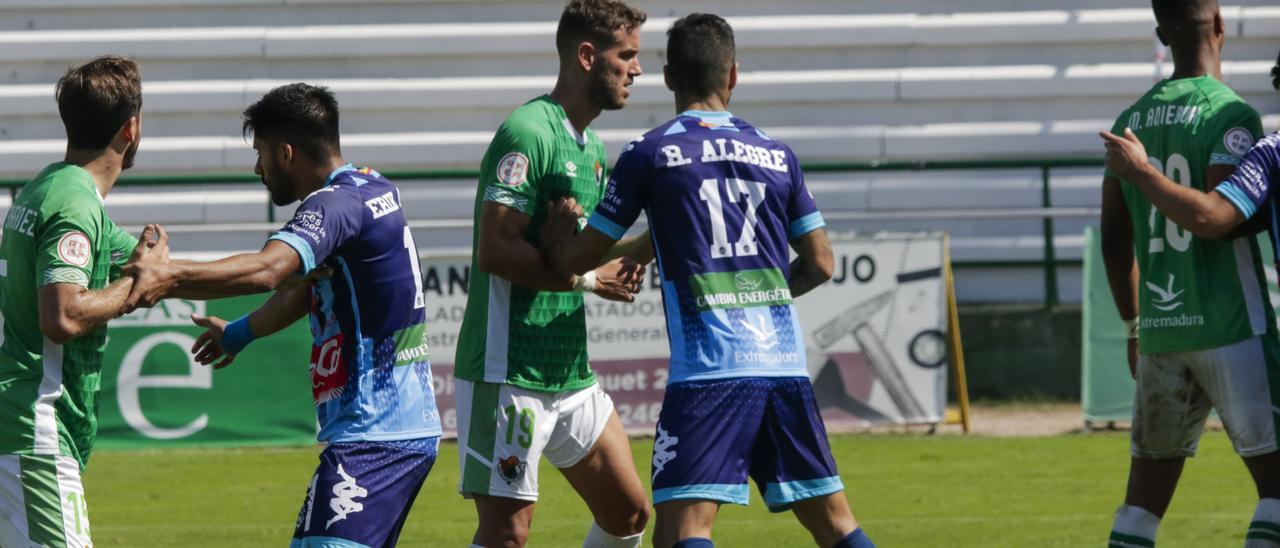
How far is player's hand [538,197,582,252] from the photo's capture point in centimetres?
549

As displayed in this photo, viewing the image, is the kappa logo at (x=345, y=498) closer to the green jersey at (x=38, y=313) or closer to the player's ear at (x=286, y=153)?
the green jersey at (x=38, y=313)

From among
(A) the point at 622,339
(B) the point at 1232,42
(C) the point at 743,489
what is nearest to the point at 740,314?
(C) the point at 743,489

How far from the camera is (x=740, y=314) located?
5.12 metres

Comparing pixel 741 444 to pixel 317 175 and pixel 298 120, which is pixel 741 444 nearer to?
pixel 317 175

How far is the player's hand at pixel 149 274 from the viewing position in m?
4.59

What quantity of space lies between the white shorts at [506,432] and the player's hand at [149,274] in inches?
54.7

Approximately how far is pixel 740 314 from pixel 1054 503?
4.99 metres

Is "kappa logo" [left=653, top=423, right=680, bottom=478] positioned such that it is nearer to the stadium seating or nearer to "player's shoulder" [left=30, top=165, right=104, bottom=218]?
"player's shoulder" [left=30, top=165, right=104, bottom=218]

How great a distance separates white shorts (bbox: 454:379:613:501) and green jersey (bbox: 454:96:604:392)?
0.05 m

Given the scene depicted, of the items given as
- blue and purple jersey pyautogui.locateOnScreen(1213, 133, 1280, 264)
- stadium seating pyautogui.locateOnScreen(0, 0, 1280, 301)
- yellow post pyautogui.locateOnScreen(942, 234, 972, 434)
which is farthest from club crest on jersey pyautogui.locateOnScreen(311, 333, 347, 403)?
stadium seating pyautogui.locateOnScreen(0, 0, 1280, 301)

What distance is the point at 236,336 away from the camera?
5.63m

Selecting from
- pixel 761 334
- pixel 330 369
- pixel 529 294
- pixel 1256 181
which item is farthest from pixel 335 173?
pixel 1256 181

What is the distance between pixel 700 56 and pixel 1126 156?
56.6 inches

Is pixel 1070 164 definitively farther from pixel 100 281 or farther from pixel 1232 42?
pixel 100 281
